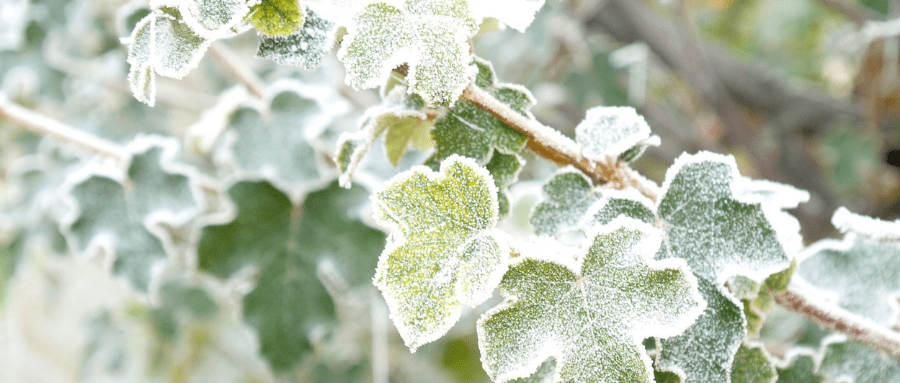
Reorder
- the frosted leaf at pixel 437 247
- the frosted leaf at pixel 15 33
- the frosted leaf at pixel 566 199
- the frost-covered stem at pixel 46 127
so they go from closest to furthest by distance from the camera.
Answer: the frosted leaf at pixel 437 247, the frosted leaf at pixel 566 199, the frost-covered stem at pixel 46 127, the frosted leaf at pixel 15 33

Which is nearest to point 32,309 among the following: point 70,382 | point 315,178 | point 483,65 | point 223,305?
point 70,382

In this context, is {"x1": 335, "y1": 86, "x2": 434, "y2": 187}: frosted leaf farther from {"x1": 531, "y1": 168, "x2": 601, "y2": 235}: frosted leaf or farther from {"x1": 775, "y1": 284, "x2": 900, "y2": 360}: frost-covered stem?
{"x1": 775, "y1": 284, "x2": 900, "y2": 360}: frost-covered stem

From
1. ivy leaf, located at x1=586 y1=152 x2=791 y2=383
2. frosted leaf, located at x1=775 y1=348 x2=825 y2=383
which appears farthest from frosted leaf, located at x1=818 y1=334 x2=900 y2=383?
ivy leaf, located at x1=586 y1=152 x2=791 y2=383

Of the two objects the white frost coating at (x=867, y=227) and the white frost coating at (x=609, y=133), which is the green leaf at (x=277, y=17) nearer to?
the white frost coating at (x=609, y=133)

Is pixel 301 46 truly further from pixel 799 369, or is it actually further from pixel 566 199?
pixel 799 369

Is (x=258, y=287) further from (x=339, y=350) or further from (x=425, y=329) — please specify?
(x=339, y=350)

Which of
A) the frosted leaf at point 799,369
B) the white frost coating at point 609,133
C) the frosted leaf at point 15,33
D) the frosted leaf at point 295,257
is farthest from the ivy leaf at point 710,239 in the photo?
the frosted leaf at point 15,33

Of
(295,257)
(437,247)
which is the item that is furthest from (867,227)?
(295,257)
